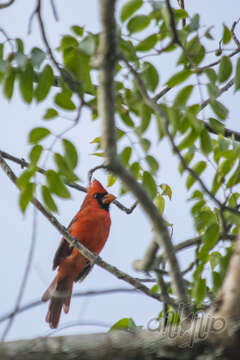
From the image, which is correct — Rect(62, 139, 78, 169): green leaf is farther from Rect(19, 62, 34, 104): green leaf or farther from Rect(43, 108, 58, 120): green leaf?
Rect(19, 62, 34, 104): green leaf

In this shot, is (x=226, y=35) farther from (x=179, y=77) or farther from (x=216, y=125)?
(x=179, y=77)

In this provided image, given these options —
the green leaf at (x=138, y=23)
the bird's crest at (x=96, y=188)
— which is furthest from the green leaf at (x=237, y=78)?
the bird's crest at (x=96, y=188)

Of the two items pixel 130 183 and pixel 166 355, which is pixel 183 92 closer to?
pixel 130 183

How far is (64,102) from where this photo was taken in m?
2.57

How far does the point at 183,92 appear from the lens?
2439 millimetres

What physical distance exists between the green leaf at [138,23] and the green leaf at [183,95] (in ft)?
1.28

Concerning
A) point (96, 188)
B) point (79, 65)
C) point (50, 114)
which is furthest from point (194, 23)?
point (96, 188)

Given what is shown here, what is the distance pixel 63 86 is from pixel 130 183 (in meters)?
1.34

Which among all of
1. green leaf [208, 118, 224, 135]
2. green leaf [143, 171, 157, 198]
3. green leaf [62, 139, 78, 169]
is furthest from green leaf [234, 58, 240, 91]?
green leaf [62, 139, 78, 169]

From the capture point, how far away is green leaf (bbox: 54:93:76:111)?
101 inches

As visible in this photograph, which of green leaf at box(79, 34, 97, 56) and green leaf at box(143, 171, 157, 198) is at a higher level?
green leaf at box(79, 34, 97, 56)

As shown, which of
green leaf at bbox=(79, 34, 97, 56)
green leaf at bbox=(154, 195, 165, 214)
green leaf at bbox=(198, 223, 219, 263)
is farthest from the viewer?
green leaf at bbox=(154, 195, 165, 214)

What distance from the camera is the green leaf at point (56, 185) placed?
103 inches

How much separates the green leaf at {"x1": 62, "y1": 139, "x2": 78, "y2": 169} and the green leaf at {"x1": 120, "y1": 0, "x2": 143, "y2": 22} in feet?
2.14
